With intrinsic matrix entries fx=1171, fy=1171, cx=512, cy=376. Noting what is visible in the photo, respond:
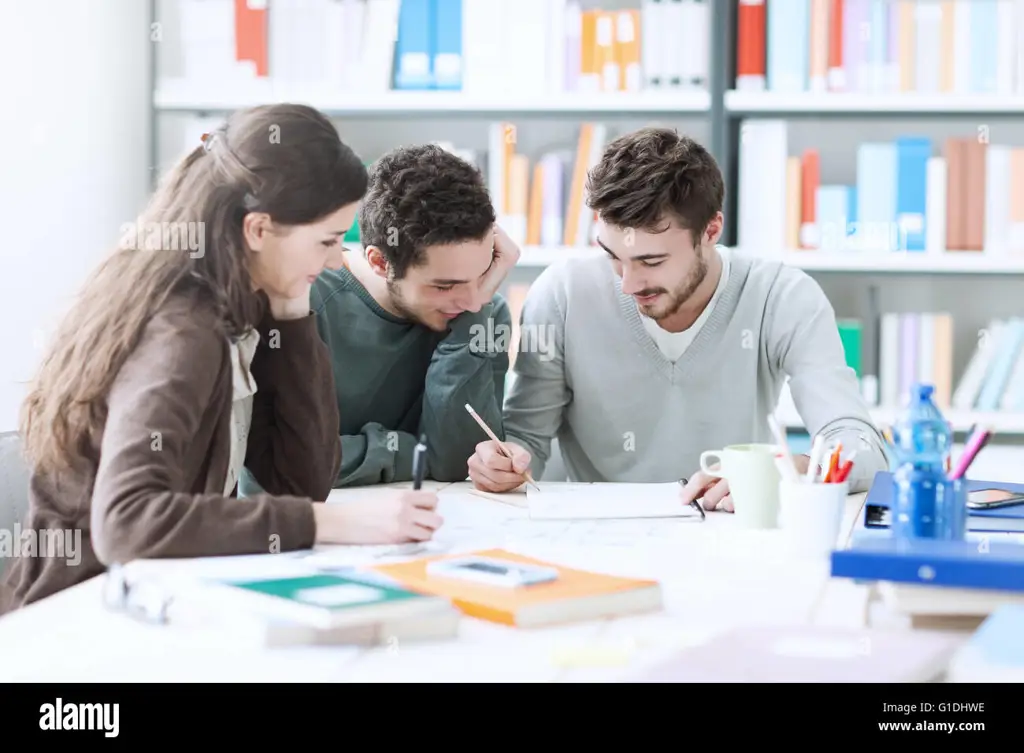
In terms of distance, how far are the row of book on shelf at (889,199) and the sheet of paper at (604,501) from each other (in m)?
1.33

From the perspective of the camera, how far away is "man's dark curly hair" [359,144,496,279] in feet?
5.86

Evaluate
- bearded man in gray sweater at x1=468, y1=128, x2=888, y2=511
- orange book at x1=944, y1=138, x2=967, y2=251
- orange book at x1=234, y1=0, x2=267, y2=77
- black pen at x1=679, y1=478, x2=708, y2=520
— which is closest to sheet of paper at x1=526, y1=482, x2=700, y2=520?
black pen at x1=679, y1=478, x2=708, y2=520

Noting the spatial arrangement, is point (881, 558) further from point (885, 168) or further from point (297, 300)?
point (885, 168)

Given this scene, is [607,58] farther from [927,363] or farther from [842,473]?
[842,473]

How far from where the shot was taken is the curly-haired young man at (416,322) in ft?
5.77

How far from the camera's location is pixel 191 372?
112cm

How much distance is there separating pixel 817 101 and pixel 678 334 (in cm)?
106

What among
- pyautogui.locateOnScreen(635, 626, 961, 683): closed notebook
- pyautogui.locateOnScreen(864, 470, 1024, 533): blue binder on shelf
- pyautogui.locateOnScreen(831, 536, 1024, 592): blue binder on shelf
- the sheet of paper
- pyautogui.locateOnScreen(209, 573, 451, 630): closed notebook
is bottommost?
the sheet of paper

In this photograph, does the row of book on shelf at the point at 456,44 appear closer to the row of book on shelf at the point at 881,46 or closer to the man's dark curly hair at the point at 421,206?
the row of book on shelf at the point at 881,46

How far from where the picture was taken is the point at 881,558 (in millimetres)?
894

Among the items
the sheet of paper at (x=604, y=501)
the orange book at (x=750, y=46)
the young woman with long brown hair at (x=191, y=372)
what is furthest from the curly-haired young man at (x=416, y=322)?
the orange book at (x=750, y=46)

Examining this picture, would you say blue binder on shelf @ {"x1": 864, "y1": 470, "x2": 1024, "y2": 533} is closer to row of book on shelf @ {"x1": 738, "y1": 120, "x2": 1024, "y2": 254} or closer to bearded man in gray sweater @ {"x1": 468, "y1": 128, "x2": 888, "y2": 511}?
bearded man in gray sweater @ {"x1": 468, "y1": 128, "x2": 888, "y2": 511}

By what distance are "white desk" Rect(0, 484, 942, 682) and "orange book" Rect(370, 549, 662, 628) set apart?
12mm
